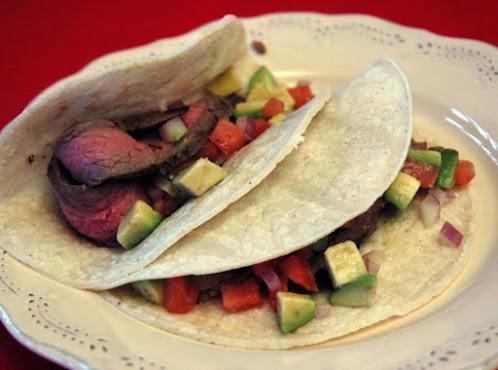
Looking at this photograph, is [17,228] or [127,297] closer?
[127,297]

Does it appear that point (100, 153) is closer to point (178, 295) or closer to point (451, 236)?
point (178, 295)

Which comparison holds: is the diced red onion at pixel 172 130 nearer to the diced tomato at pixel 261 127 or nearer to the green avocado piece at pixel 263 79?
the diced tomato at pixel 261 127

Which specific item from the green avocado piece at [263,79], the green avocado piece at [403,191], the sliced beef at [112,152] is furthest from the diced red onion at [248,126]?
the green avocado piece at [403,191]

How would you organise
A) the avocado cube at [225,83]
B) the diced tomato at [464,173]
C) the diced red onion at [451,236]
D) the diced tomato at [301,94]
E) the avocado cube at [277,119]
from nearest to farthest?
the diced red onion at [451,236] → the diced tomato at [464,173] → the avocado cube at [277,119] → the avocado cube at [225,83] → the diced tomato at [301,94]

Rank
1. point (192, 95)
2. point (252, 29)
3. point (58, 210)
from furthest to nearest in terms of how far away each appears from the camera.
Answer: point (252, 29) → point (192, 95) → point (58, 210)

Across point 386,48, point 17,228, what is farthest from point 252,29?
point 17,228

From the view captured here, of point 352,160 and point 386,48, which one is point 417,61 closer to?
point 386,48
